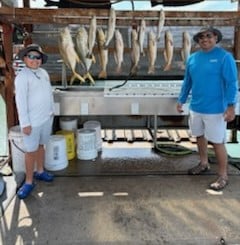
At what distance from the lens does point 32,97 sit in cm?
316

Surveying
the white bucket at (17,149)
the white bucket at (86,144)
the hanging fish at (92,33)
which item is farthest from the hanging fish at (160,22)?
the white bucket at (17,149)

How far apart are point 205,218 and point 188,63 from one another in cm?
157

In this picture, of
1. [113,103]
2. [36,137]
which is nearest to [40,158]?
[36,137]

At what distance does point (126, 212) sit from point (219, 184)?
3.47 feet

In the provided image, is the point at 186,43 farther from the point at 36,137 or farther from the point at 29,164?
the point at 29,164

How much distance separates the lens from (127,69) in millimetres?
5102

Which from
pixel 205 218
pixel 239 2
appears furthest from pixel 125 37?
pixel 205 218

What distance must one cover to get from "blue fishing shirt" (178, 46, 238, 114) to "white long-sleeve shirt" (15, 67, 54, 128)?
149cm

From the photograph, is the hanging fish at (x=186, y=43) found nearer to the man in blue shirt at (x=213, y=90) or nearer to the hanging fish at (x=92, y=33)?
the man in blue shirt at (x=213, y=90)

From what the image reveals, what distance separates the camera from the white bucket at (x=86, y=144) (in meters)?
4.12

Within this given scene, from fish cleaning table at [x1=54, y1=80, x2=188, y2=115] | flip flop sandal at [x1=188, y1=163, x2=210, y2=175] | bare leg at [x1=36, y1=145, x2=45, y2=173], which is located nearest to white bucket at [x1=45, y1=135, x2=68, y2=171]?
bare leg at [x1=36, y1=145, x2=45, y2=173]

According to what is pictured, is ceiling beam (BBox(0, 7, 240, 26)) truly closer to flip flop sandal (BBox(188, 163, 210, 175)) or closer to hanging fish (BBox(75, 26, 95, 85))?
hanging fish (BBox(75, 26, 95, 85))

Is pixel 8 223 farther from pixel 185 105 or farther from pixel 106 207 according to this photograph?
pixel 185 105

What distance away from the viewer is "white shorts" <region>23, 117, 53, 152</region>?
3.20 meters
